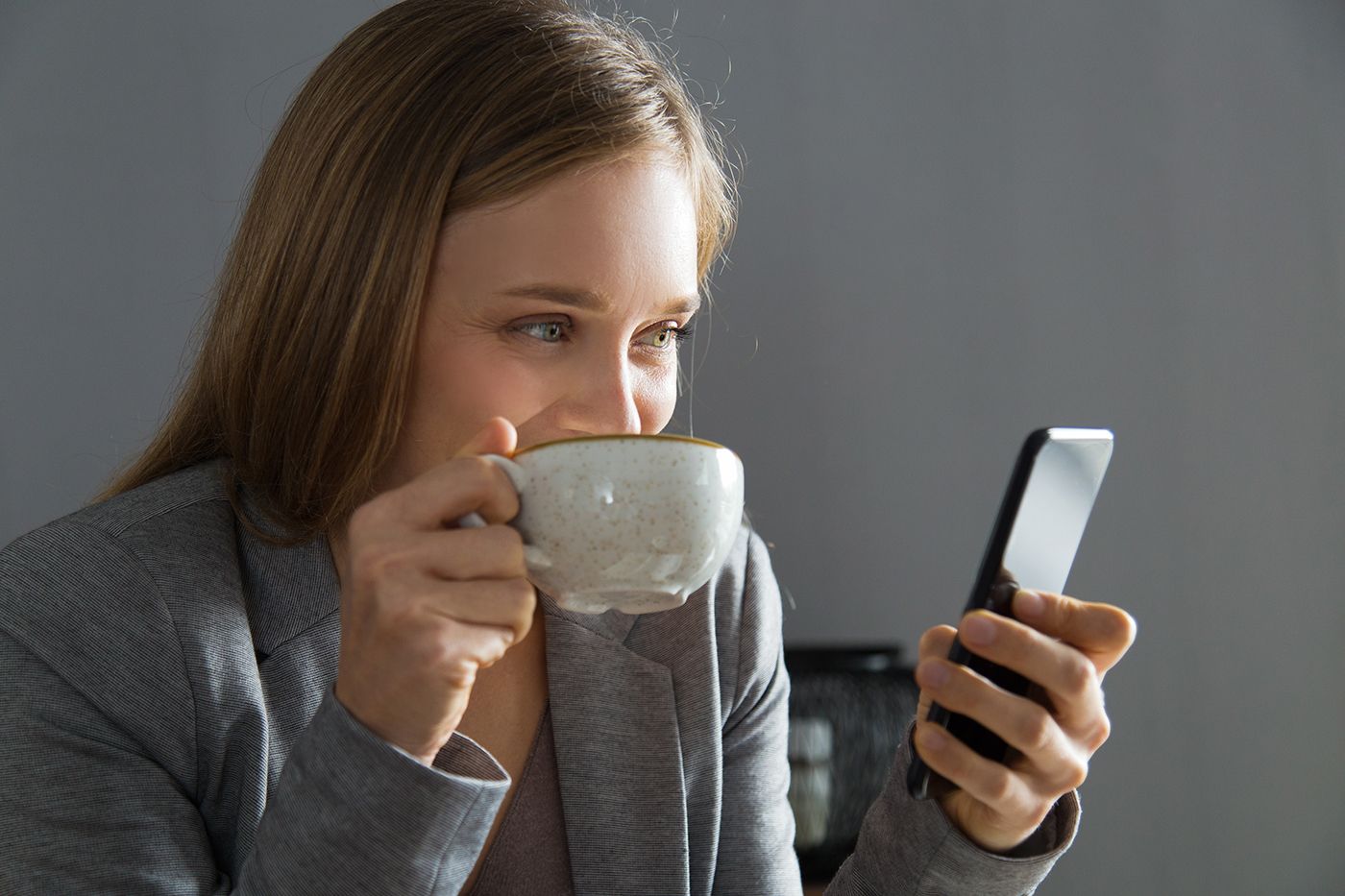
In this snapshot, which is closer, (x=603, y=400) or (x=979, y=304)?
(x=603, y=400)

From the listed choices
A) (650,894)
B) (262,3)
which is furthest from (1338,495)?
(262,3)

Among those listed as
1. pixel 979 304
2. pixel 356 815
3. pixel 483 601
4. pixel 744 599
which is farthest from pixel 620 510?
pixel 979 304

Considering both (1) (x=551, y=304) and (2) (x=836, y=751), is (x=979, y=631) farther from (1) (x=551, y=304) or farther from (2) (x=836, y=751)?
(2) (x=836, y=751)

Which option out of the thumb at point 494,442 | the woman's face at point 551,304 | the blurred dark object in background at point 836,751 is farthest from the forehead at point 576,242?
the blurred dark object in background at point 836,751

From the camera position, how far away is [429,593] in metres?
0.72

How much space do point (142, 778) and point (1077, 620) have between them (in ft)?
2.28

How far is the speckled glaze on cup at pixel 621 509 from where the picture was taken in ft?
2.35

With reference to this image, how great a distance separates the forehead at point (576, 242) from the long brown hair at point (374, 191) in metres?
0.02

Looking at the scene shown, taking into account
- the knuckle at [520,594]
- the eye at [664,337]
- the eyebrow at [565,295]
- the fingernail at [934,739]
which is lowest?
the fingernail at [934,739]

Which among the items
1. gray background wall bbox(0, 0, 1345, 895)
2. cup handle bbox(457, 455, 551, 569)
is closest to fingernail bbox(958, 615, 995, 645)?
cup handle bbox(457, 455, 551, 569)

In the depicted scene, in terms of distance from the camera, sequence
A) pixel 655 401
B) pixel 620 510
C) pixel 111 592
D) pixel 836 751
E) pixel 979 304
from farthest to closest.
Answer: pixel 979 304, pixel 836 751, pixel 655 401, pixel 111 592, pixel 620 510

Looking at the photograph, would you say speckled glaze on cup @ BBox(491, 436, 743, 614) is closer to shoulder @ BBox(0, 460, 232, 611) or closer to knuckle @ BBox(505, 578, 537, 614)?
knuckle @ BBox(505, 578, 537, 614)

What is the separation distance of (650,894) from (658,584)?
467mm

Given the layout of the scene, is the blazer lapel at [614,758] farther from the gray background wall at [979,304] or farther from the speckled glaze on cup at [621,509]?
the gray background wall at [979,304]
